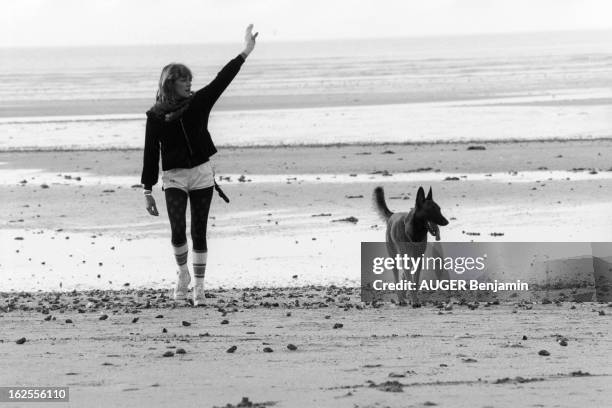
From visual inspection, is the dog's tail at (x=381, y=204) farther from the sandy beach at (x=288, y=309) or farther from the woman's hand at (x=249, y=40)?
the woman's hand at (x=249, y=40)

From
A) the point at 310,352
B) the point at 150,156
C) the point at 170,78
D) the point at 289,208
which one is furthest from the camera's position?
the point at 289,208

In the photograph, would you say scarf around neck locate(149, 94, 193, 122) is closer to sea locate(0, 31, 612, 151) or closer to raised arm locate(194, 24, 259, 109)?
raised arm locate(194, 24, 259, 109)

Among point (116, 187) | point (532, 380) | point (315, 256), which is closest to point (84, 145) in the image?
point (116, 187)

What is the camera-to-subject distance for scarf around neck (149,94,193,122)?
29.3 feet

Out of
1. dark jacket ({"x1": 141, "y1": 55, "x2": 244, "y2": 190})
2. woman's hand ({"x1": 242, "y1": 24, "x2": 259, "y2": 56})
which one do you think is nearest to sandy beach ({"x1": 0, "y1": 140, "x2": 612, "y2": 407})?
dark jacket ({"x1": 141, "y1": 55, "x2": 244, "y2": 190})

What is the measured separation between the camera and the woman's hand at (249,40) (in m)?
9.16

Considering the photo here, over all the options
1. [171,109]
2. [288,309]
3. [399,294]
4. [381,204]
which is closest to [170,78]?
[171,109]

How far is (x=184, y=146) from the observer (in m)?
9.06

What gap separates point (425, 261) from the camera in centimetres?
1002

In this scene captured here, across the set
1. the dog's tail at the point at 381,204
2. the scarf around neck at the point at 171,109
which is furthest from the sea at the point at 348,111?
the scarf around neck at the point at 171,109

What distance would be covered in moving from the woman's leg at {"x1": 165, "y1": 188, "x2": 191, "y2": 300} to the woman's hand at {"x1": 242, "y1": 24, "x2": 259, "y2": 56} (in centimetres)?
125

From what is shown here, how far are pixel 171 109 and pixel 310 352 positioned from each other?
8.80ft

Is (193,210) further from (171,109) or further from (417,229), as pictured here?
(417,229)

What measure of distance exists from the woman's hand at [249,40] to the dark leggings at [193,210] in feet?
3.78
